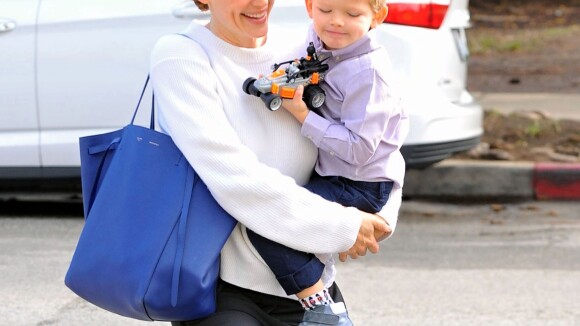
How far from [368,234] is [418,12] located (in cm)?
444

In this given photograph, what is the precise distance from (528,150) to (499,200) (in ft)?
3.09

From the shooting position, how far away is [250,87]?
2484mm

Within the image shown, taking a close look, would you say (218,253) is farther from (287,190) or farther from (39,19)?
(39,19)

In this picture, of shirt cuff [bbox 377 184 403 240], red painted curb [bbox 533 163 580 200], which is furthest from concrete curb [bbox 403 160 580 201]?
shirt cuff [bbox 377 184 403 240]

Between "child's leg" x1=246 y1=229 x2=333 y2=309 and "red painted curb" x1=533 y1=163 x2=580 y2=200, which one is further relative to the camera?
"red painted curb" x1=533 y1=163 x2=580 y2=200

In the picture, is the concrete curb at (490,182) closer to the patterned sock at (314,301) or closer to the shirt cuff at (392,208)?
the shirt cuff at (392,208)

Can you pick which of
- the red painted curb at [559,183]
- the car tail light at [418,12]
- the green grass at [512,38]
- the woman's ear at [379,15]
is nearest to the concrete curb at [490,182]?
the red painted curb at [559,183]

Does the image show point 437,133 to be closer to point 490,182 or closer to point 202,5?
point 490,182

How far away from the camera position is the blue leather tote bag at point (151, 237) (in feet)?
7.88

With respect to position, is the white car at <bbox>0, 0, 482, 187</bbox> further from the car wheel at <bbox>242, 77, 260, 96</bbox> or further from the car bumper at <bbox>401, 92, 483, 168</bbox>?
the car wheel at <bbox>242, 77, 260, 96</bbox>

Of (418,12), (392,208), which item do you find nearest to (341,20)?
(392,208)

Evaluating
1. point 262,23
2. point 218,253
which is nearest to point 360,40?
point 262,23

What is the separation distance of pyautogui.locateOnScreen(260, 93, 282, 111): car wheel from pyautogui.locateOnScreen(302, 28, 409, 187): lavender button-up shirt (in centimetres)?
8

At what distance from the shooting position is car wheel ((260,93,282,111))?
246cm
